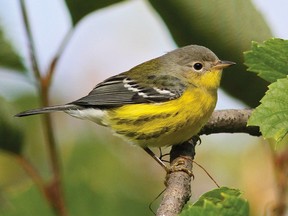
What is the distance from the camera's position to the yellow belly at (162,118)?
3584 mm

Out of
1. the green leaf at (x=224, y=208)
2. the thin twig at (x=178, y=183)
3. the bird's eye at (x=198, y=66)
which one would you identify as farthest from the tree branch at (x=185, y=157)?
the bird's eye at (x=198, y=66)

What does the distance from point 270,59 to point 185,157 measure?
1.38 metres

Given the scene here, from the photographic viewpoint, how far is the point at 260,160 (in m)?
3.36

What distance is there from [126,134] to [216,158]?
0.54 meters

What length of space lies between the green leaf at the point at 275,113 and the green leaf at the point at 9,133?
1337mm

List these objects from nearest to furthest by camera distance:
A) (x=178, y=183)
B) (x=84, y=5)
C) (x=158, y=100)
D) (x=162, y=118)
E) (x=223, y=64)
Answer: (x=178, y=183) → (x=84, y=5) → (x=223, y=64) → (x=162, y=118) → (x=158, y=100)

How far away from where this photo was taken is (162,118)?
379 centimetres

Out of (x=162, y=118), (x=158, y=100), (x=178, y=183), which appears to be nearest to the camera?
Answer: (x=178, y=183)

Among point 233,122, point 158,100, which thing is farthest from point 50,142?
point 158,100

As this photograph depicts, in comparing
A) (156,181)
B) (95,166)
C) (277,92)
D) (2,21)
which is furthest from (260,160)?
(277,92)

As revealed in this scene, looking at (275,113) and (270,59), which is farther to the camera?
(270,59)

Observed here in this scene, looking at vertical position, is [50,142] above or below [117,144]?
above

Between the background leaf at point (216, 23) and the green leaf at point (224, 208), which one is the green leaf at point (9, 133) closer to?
the background leaf at point (216, 23)

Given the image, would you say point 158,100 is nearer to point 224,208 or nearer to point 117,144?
point 117,144
